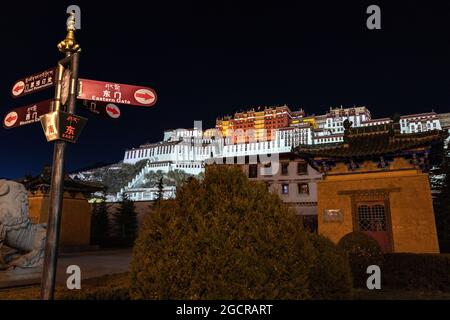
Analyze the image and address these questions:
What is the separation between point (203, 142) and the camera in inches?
4916

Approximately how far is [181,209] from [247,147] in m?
109

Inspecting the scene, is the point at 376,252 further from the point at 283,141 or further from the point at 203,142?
the point at 203,142

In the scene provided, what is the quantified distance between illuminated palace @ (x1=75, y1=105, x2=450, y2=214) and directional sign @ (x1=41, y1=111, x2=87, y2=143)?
88.9 meters

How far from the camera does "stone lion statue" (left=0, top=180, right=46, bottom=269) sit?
29.1ft

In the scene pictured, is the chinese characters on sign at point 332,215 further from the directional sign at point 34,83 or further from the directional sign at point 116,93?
the directional sign at point 34,83

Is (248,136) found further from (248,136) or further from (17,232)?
(17,232)

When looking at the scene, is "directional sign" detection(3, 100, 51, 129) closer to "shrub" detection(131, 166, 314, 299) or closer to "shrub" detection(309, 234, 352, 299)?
"shrub" detection(131, 166, 314, 299)

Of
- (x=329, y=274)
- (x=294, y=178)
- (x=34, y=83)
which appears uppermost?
(x=294, y=178)

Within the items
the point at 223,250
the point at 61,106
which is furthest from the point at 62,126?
the point at 223,250

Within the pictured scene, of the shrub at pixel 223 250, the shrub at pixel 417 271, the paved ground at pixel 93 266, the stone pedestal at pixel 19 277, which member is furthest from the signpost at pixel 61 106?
the shrub at pixel 417 271

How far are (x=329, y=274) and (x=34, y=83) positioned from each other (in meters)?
6.28

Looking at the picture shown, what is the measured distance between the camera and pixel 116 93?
211 inches
